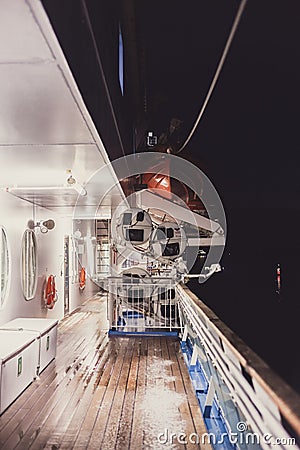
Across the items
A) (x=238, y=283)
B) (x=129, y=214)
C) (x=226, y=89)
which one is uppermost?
(x=226, y=89)

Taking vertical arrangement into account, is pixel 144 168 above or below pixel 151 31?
below

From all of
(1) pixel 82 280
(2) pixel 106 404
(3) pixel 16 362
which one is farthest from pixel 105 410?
(1) pixel 82 280

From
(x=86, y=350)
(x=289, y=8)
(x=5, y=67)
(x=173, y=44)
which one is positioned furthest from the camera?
(x=86, y=350)

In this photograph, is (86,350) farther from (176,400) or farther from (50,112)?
(50,112)

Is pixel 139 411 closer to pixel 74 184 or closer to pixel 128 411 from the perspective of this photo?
pixel 128 411

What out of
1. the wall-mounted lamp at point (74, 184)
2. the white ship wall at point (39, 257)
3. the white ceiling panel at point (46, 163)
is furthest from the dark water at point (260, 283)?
the white ceiling panel at point (46, 163)

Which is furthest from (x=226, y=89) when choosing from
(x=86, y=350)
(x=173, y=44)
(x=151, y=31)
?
(x=86, y=350)

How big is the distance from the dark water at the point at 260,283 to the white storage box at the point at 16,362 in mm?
7024

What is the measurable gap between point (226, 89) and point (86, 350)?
453 cm

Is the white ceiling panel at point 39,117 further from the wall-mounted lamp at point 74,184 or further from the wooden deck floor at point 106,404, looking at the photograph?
the wooden deck floor at point 106,404

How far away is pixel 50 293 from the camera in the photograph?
6.49 m

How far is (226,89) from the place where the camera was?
632 cm

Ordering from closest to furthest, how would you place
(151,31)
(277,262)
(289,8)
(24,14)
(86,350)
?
(24,14) → (289,8) → (151,31) → (86,350) → (277,262)

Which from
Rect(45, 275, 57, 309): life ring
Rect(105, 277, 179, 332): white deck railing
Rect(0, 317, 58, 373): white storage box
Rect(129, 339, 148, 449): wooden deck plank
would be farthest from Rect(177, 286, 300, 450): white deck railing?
Rect(45, 275, 57, 309): life ring
